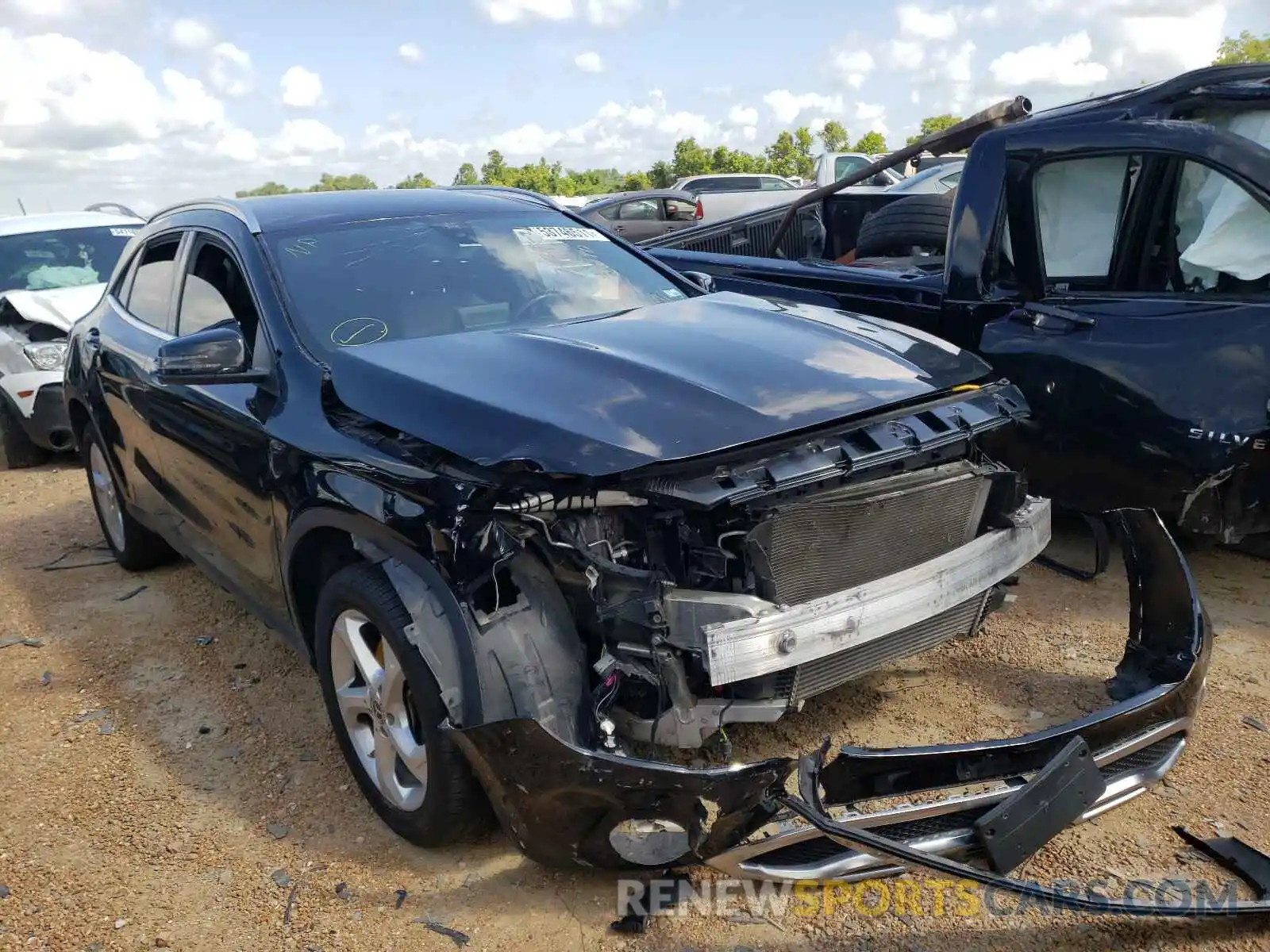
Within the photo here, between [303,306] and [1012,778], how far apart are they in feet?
8.28

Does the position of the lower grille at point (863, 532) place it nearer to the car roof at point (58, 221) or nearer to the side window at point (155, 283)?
the side window at point (155, 283)

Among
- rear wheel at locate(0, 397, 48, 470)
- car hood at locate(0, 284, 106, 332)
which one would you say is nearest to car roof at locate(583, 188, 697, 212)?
car hood at locate(0, 284, 106, 332)

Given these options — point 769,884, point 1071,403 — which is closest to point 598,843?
point 769,884

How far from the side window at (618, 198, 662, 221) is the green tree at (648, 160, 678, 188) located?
107 ft

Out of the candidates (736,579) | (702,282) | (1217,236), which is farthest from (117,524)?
(1217,236)

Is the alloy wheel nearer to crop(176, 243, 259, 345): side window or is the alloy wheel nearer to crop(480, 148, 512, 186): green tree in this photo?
crop(176, 243, 259, 345): side window

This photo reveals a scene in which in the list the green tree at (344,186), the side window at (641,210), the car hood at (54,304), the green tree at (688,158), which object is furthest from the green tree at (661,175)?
the car hood at (54,304)

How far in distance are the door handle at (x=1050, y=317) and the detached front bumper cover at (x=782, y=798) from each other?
72.2 inches

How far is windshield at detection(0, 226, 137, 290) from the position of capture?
8.50 meters

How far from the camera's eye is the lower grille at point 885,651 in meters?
2.61

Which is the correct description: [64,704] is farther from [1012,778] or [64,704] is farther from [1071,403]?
[1071,403]

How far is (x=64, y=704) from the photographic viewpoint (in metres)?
3.94

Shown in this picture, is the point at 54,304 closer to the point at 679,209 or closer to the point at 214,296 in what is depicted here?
the point at 214,296

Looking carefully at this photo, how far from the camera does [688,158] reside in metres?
49.4
